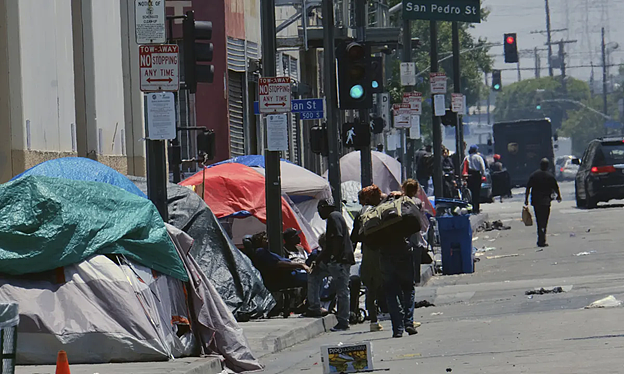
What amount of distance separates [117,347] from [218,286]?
4.59 meters

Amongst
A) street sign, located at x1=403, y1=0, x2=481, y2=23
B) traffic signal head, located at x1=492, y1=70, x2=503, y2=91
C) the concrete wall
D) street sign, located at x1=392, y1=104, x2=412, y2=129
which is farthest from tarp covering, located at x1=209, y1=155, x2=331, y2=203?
traffic signal head, located at x1=492, y1=70, x2=503, y2=91

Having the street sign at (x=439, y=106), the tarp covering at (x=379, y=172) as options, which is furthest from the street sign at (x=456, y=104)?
the tarp covering at (x=379, y=172)

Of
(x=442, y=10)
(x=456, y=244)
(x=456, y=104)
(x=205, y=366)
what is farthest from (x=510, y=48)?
(x=205, y=366)

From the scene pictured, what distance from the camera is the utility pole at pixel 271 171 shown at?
62.0 feet

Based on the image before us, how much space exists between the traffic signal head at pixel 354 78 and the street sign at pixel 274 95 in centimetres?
374

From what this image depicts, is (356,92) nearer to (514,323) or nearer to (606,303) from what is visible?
(606,303)

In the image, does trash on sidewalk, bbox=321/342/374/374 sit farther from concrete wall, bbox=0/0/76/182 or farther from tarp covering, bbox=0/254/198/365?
concrete wall, bbox=0/0/76/182

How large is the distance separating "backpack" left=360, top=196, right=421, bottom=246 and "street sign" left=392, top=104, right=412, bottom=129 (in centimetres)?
1666

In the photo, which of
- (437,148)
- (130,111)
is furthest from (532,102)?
(130,111)

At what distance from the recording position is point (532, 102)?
185m

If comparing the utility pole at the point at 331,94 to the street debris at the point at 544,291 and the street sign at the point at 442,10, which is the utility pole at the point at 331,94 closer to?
the street debris at the point at 544,291

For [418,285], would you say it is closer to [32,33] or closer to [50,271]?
[32,33]

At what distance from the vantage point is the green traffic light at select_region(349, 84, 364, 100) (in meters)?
22.6

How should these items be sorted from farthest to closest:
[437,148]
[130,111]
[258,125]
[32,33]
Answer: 1. [437,148]
2. [258,125]
3. [130,111]
4. [32,33]
